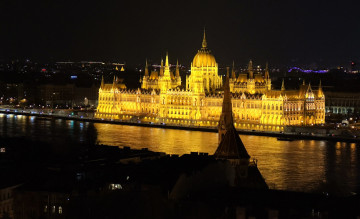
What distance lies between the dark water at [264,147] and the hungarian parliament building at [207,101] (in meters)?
5.09

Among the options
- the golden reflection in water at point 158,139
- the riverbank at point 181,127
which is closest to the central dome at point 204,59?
the riverbank at point 181,127

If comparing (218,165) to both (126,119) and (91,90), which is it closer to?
(126,119)

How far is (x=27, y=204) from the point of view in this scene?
24.7 meters

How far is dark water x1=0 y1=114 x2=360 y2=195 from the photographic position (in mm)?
40188

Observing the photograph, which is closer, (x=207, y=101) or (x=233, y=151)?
(x=233, y=151)

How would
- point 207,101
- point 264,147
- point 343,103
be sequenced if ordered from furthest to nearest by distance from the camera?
point 343,103 → point 207,101 → point 264,147

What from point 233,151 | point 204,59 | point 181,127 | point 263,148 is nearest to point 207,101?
point 181,127

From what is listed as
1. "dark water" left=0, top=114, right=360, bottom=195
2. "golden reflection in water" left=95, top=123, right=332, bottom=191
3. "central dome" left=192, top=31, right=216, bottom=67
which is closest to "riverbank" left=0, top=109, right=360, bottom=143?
"dark water" left=0, top=114, right=360, bottom=195

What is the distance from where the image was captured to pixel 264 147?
2217 inches

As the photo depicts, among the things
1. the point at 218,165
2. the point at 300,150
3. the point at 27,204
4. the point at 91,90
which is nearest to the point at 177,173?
the point at 218,165

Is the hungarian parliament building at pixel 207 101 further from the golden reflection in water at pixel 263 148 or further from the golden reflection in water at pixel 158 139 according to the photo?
the golden reflection in water at pixel 263 148

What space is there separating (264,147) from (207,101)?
2056 cm

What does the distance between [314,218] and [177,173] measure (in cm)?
451

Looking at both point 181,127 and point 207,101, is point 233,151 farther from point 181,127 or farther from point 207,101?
point 207,101
